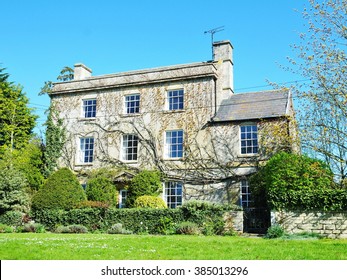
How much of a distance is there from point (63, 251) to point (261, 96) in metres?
A: 18.4

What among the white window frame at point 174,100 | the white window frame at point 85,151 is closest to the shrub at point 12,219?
the white window frame at point 85,151

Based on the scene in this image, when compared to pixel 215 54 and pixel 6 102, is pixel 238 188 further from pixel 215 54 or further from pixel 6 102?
pixel 6 102

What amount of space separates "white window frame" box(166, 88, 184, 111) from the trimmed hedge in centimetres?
852

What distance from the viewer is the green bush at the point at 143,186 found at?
23.8 meters

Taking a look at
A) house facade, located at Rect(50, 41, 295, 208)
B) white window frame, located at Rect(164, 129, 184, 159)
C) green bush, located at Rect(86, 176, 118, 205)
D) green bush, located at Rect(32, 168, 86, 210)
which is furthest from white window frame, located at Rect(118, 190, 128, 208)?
white window frame, located at Rect(164, 129, 184, 159)

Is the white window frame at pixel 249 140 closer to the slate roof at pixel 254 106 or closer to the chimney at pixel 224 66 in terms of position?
the slate roof at pixel 254 106

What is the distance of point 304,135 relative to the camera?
1755cm

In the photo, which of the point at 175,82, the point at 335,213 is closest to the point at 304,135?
the point at 335,213

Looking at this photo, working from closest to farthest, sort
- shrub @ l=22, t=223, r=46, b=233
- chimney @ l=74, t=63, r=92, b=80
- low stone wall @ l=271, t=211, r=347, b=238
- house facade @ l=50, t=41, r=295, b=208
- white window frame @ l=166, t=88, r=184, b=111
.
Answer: low stone wall @ l=271, t=211, r=347, b=238
shrub @ l=22, t=223, r=46, b=233
house facade @ l=50, t=41, r=295, b=208
white window frame @ l=166, t=88, r=184, b=111
chimney @ l=74, t=63, r=92, b=80

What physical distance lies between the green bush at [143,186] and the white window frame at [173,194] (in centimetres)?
87

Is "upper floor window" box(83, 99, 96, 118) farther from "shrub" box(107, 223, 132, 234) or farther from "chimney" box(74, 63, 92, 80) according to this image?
"shrub" box(107, 223, 132, 234)

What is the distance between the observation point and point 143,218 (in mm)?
19891

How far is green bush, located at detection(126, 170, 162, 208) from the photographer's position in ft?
78.0

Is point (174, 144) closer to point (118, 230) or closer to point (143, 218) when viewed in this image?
point (143, 218)
